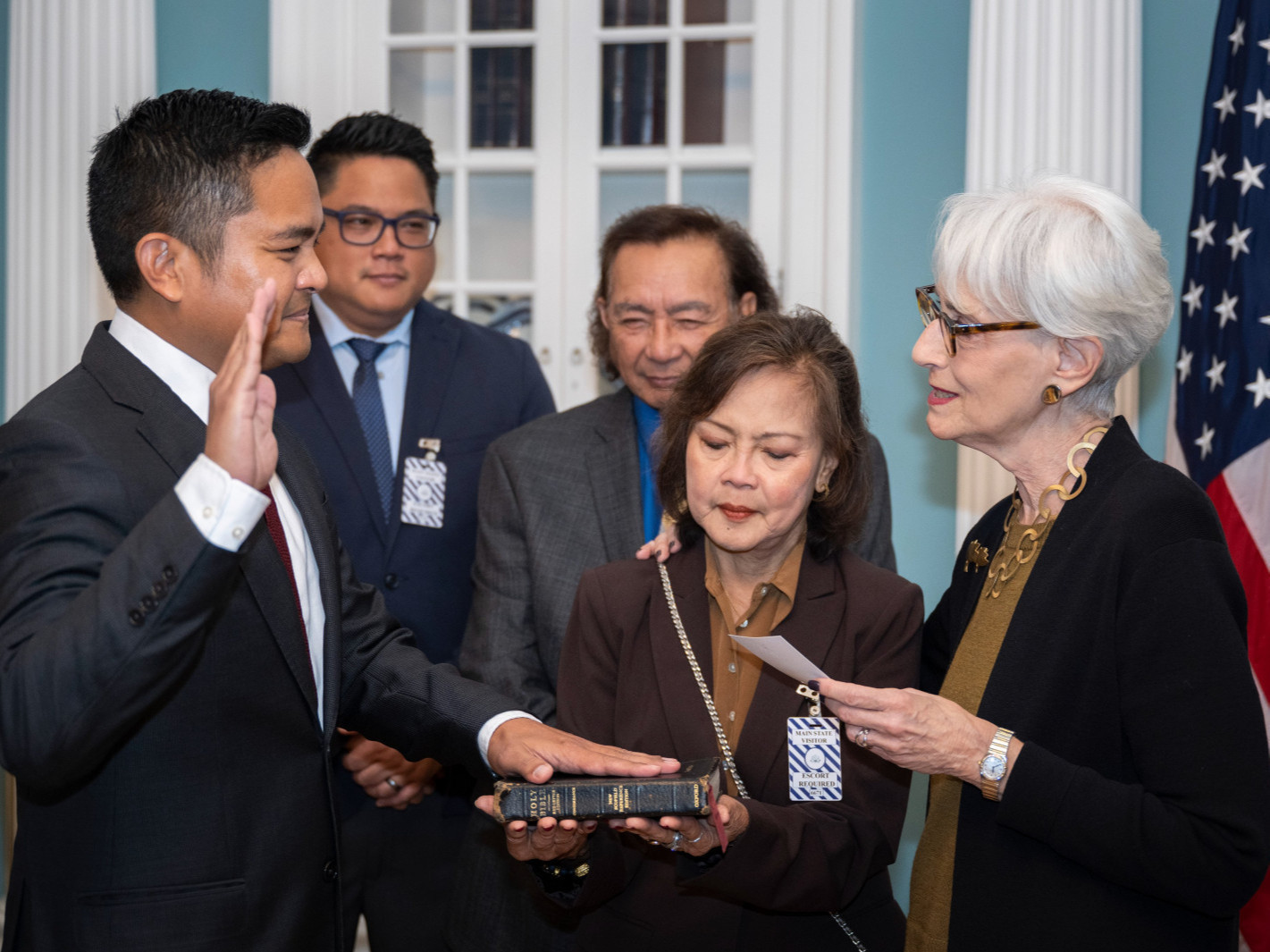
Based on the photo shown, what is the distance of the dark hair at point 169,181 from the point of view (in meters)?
1.88

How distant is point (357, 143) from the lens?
3.24 metres

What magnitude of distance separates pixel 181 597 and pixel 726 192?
3.33 metres

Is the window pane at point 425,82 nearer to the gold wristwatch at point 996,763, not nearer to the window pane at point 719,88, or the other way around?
the window pane at point 719,88

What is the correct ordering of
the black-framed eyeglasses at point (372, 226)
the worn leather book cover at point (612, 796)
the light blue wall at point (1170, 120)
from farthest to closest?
the light blue wall at point (1170, 120) → the black-framed eyeglasses at point (372, 226) → the worn leather book cover at point (612, 796)

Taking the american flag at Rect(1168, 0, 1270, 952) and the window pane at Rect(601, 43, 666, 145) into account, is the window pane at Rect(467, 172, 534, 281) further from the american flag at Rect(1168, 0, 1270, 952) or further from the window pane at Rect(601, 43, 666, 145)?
the american flag at Rect(1168, 0, 1270, 952)

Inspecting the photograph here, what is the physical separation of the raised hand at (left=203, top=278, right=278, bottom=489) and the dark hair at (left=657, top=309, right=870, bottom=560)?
94 cm

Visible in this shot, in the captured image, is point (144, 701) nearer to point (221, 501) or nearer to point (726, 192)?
point (221, 501)

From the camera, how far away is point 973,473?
3857 mm

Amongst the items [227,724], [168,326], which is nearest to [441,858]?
[227,724]

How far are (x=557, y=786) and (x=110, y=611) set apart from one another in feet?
2.27

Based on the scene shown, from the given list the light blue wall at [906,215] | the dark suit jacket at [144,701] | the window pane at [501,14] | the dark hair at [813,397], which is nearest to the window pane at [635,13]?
the window pane at [501,14]

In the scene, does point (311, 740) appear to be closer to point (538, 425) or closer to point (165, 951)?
point (165, 951)

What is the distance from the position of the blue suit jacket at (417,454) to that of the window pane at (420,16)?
1.84m

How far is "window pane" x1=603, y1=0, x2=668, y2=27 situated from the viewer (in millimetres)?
4438
